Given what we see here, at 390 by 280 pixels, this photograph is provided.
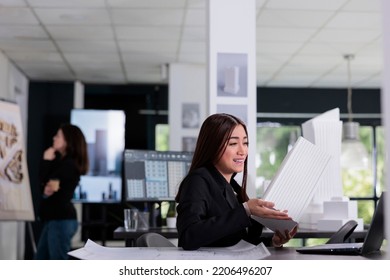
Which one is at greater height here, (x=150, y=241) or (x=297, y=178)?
(x=297, y=178)

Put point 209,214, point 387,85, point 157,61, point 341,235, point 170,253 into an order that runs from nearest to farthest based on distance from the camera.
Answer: point 387,85
point 170,253
point 209,214
point 341,235
point 157,61

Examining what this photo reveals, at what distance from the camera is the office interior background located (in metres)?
6.05

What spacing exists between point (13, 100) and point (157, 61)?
2.15 meters

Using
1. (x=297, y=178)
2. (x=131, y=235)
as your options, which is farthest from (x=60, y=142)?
(x=297, y=178)

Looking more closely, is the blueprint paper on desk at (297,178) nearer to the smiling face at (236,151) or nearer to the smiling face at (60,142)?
the smiling face at (236,151)

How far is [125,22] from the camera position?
6441mm

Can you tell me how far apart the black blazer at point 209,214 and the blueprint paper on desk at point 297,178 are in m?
0.14

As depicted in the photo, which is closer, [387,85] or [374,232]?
[387,85]

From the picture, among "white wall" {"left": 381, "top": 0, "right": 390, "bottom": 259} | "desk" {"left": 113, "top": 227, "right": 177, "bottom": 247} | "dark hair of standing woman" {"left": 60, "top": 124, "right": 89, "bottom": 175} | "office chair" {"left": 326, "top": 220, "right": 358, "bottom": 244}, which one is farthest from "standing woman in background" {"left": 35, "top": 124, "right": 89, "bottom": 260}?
"white wall" {"left": 381, "top": 0, "right": 390, "bottom": 259}

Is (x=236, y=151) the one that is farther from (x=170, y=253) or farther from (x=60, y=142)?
(x=60, y=142)

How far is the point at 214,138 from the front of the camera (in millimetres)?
2094

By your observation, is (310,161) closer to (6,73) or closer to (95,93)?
(6,73)

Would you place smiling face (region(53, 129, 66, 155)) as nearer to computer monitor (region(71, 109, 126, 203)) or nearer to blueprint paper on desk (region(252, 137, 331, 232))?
blueprint paper on desk (region(252, 137, 331, 232))

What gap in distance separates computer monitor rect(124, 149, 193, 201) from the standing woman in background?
4.08 feet
